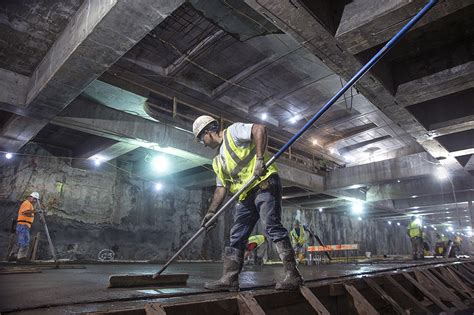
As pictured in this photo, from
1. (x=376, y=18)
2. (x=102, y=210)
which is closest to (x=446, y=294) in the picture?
(x=376, y=18)

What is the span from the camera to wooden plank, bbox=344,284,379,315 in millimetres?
2895

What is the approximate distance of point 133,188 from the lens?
1226 cm

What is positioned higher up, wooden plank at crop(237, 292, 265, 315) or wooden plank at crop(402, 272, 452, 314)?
wooden plank at crop(237, 292, 265, 315)

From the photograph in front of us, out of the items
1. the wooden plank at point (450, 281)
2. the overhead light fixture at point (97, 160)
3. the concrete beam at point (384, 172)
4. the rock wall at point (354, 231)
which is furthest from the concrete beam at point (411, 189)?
the overhead light fixture at point (97, 160)

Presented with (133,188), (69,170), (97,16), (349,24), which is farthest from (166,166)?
(349,24)

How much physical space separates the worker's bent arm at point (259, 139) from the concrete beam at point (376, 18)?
6.33ft

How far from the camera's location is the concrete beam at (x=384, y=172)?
1057cm

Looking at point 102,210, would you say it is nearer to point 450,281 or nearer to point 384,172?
point 450,281

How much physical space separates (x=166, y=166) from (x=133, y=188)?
2.48 m

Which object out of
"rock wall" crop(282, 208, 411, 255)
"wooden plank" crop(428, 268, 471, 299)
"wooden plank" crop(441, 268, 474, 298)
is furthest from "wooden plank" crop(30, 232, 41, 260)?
"rock wall" crop(282, 208, 411, 255)

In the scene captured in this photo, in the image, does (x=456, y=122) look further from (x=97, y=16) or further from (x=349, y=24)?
(x=97, y=16)

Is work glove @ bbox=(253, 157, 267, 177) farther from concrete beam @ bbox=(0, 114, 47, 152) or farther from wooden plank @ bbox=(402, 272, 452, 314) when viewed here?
concrete beam @ bbox=(0, 114, 47, 152)

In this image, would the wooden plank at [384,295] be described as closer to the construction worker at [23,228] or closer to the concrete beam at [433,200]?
the construction worker at [23,228]

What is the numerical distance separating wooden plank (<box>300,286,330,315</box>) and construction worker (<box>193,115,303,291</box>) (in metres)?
0.08
